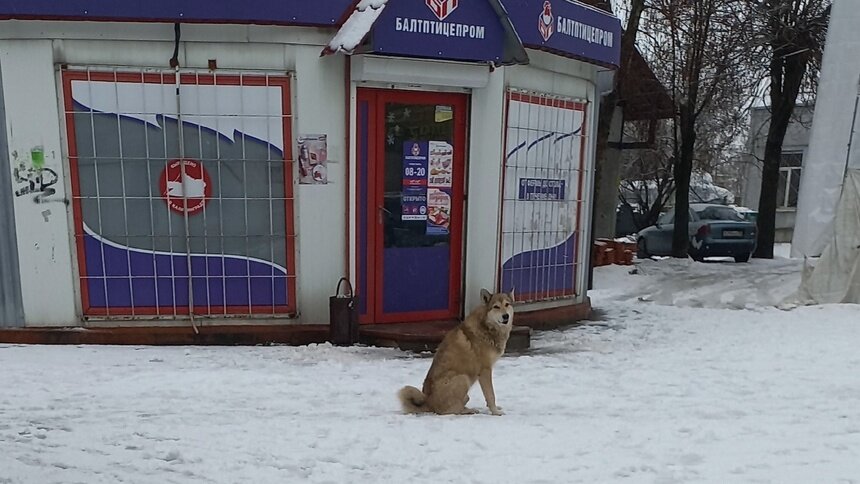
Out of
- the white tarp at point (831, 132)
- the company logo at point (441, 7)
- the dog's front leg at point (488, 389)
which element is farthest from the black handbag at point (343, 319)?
the white tarp at point (831, 132)

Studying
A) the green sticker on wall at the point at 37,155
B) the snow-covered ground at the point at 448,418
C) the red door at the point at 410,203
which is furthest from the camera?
the red door at the point at 410,203

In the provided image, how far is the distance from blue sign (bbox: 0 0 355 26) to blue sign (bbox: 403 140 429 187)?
5.40 ft

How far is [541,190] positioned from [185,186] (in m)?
4.33

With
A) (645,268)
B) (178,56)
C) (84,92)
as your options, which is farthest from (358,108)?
(645,268)

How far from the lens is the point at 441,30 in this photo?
6961 mm

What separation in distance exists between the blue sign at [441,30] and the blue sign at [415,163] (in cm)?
105

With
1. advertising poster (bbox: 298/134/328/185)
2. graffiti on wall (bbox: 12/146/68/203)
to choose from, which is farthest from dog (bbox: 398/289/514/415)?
graffiti on wall (bbox: 12/146/68/203)

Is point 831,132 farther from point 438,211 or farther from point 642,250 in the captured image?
point 642,250

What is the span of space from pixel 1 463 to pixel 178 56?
4.53 metres

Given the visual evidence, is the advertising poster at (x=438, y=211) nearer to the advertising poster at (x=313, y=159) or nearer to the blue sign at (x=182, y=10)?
the advertising poster at (x=313, y=159)

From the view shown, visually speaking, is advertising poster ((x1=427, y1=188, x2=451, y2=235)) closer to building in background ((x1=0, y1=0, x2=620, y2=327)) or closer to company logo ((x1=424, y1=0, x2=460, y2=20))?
building in background ((x1=0, y1=0, x2=620, y2=327))

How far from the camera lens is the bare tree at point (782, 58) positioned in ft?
50.7

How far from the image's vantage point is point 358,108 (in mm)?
7281

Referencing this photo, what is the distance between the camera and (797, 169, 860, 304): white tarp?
393 inches
